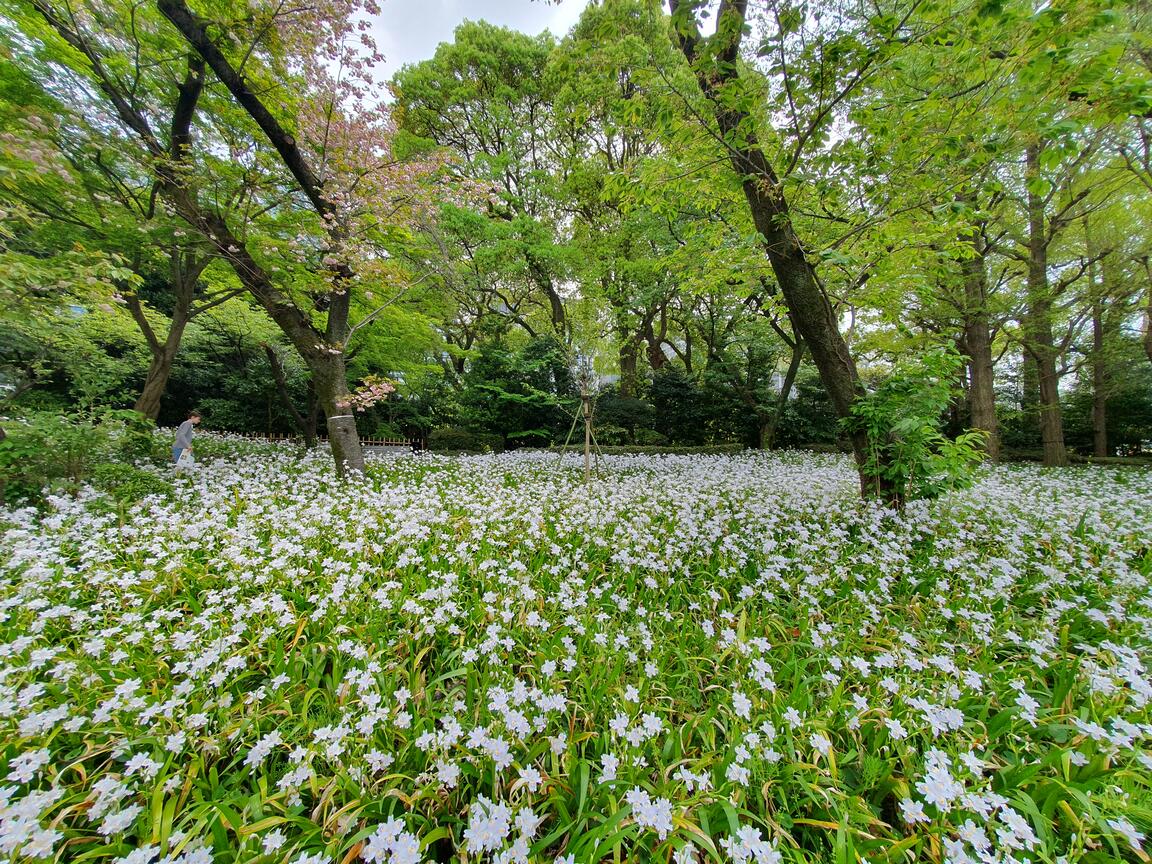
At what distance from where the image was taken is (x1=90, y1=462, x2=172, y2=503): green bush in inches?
182

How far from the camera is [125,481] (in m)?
4.76

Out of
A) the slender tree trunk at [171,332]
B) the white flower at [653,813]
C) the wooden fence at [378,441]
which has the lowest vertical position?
the white flower at [653,813]

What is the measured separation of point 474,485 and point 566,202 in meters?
11.7

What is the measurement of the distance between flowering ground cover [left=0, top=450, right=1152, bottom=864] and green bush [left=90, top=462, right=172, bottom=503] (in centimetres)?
70

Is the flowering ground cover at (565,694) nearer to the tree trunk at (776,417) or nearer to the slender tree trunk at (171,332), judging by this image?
the slender tree trunk at (171,332)

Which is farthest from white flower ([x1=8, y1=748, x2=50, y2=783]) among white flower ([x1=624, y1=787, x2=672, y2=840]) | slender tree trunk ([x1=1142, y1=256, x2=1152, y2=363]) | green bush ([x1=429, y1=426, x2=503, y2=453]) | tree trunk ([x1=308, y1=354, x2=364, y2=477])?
slender tree trunk ([x1=1142, y1=256, x2=1152, y2=363])

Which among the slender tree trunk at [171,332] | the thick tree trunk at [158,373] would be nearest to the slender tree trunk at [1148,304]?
Answer: the slender tree trunk at [171,332]

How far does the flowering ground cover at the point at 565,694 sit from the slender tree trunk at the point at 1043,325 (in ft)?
25.7

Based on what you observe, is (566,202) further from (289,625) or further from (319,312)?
(289,625)

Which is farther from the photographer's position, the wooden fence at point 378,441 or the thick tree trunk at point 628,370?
the thick tree trunk at point 628,370

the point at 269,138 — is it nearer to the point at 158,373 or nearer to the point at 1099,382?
the point at 158,373

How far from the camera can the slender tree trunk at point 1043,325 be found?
8.60 meters

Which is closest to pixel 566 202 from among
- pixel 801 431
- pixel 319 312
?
pixel 319 312

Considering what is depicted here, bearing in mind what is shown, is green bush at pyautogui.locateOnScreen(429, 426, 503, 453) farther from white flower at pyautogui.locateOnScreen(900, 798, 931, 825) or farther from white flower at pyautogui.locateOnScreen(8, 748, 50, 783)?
white flower at pyautogui.locateOnScreen(900, 798, 931, 825)
